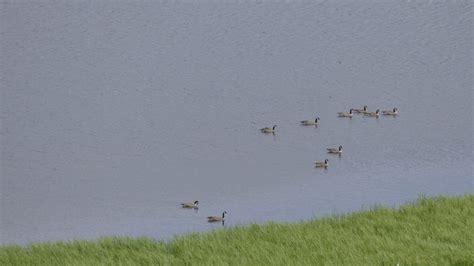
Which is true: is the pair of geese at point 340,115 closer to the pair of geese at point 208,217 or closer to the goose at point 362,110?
the goose at point 362,110

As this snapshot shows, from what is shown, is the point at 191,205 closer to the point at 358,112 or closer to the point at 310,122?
the point at 310,122

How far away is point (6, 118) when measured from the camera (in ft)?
54.0

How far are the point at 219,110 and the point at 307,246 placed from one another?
280 inches

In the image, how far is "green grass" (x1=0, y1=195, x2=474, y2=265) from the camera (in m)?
9.80

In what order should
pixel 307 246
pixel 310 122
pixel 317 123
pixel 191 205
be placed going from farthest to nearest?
1. pixel 317 123
2. pixel 310 122
3. pixel 191 205
4. pixel 307 246

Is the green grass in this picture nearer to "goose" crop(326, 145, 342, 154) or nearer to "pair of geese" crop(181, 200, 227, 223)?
"pair of geese" crop(181, 200, 227, 223)

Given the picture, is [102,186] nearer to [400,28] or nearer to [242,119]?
[242,119]

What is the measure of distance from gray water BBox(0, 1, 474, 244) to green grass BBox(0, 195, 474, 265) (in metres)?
1.38

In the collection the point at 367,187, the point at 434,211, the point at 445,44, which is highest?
the point at 445,44

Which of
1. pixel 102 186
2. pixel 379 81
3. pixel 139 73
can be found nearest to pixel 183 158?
pixel 102 186

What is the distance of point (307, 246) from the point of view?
1028 cm

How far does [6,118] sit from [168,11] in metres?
7.64

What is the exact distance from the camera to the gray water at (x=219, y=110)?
43.7ft

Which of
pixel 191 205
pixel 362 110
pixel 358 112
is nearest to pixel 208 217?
pixel 191 205
